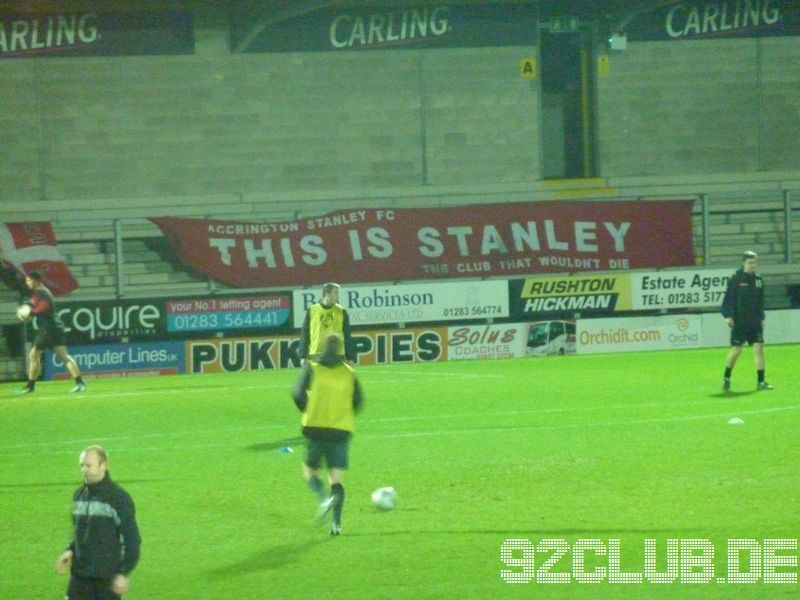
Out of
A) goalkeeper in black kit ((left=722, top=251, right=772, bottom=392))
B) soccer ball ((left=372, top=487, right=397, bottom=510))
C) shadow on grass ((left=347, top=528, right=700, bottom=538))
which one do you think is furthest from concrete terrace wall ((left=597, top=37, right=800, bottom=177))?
shadow on grass ((left=347, top=528, right=700, bottom=538))

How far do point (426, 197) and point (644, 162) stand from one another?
5855 mm

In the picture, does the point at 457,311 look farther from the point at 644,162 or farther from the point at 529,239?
the point at 644,162

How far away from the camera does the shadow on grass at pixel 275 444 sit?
624 inches

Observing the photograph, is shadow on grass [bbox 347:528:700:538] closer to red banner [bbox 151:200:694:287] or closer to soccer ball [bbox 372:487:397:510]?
soccer ball [bbox 372:487:397:510]

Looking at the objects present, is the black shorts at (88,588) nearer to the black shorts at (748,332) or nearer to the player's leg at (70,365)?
the black shorts at (748,332)

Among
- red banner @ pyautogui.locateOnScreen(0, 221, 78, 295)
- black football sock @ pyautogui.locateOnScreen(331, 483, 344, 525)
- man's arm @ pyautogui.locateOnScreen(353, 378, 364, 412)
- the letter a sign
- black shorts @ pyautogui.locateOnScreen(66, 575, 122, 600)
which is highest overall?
the letter a sign

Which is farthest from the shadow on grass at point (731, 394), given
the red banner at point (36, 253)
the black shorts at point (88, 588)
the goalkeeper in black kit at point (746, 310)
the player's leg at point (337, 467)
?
the red banner at point (36, 253)

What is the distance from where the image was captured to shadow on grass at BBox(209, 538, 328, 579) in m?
9.72

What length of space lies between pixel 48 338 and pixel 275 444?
823 cm

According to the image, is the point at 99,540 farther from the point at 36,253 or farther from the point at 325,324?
A: the point at 36,253

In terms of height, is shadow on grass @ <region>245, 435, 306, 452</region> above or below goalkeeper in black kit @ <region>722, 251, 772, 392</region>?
below

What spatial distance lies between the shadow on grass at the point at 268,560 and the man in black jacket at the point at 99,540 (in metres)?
2.82

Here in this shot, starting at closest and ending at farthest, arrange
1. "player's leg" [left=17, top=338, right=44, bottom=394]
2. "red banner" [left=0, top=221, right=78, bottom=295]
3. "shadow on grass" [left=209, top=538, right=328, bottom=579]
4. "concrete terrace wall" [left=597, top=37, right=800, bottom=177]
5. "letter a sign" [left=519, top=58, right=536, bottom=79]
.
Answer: "shadow on grass" [left=209, top=538, right=328, bottom=579], "player's leg" [left=17, top=338, right=44, bottom=394], "red banner" [left=0, top=221, right=78, bottom=295], "letter a sign" [left=519, top=58, right=536, bottom=79], "concrete terrace wall" [left=597, top=37, right=800, bottom=177]

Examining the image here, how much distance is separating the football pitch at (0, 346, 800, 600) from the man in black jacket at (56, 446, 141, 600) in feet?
7.61
